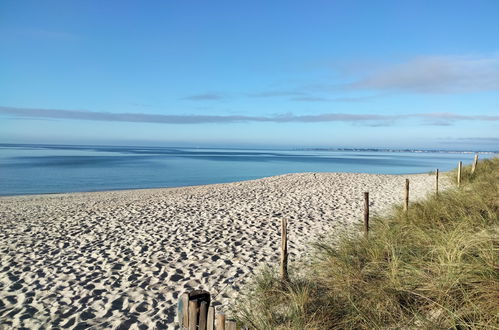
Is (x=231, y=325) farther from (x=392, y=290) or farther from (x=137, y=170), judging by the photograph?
(x=137, y=170)

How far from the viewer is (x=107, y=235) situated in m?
8.12

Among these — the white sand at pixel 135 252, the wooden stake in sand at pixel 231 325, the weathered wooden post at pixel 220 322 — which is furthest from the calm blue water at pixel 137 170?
the wooden stake in sand at pixel 231 325

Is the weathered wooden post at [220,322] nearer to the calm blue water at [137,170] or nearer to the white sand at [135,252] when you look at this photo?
the white sand at [135,252]

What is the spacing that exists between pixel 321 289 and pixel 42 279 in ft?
14.9

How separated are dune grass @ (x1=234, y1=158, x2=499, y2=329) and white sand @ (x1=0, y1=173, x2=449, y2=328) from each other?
3.80ft

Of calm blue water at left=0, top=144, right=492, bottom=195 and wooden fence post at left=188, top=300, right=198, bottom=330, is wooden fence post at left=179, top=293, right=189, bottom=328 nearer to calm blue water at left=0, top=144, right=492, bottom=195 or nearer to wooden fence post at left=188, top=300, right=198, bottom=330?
wooden fence post at left=188, top=300, right=198, bottom=330

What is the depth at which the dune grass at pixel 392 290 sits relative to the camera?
3072 mm

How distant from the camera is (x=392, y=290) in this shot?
357 centimetres

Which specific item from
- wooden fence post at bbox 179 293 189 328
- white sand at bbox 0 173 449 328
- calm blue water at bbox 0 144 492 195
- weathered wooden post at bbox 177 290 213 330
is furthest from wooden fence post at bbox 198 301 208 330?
calm blue water at bbox 0 144 492 195

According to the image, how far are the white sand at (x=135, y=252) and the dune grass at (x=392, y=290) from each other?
1.16 m

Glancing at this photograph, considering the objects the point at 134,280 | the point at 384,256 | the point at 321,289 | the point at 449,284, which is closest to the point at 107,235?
the point at 134,280

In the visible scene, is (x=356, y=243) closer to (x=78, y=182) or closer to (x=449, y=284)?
(x=449, y=284)

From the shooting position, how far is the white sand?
436cm

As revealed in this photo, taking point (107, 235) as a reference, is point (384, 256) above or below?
above
